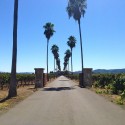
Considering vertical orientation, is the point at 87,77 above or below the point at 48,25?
below

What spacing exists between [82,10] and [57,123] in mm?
42287

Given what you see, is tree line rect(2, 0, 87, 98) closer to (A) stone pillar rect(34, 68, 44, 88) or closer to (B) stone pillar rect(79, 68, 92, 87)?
(B) stone pillar rect(79, 68, 92, 87)

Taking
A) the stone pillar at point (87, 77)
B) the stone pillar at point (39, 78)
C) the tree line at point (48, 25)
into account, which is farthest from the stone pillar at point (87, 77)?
the stone pillar at point (39, 78)

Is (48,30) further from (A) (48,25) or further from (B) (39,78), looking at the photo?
(B) (39,78)

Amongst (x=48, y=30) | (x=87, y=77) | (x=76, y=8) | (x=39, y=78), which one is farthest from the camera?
(x=48, y=30)

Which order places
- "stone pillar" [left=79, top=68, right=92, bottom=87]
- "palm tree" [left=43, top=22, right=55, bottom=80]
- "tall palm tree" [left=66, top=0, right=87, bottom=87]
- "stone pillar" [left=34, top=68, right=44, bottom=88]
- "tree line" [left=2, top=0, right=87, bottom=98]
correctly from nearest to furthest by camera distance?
1. "tree line" [left=2, top=0, right=87, bottom=98]
2. "stone pillar" [left=34, top=68, right=44, bottom=88]
3. "stone pillar" [left=79, top=68, right=92, bottom=87]
4. "tall palm tree" [left=66, top=0, right=87, bottom=87]
5. "palm tree" [left=43, top=22, right=55, bottom=80]

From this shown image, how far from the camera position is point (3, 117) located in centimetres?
1255

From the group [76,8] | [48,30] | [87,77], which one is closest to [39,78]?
[87,77]

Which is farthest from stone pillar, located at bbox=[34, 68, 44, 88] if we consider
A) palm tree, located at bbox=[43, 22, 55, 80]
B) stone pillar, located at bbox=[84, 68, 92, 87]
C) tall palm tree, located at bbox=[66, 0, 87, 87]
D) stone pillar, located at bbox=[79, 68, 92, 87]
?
palm tree, located at bbox=[43, 22, 55, 80]

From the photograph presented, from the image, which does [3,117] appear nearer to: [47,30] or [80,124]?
[80,124]

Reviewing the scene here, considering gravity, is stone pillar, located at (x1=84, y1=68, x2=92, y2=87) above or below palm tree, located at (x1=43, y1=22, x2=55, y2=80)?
below

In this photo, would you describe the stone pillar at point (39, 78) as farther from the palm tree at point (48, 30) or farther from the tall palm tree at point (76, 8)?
the palm tree at point (48, 30)

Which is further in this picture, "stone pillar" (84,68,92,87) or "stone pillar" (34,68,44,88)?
"stone pillar" (84,68,92,87)

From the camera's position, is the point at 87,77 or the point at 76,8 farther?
the point at 76,8
